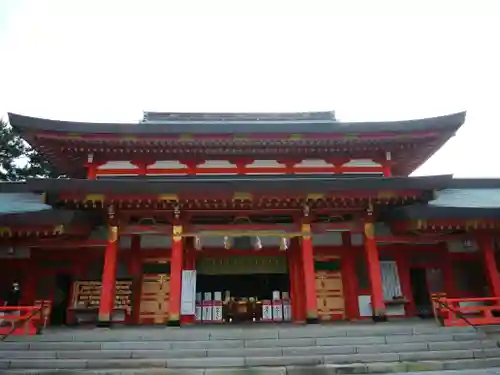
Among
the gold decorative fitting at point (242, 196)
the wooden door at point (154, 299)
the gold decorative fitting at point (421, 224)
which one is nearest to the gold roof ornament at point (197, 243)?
the wooden door at point (154, 299)

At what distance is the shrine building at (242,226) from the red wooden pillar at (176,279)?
0.03 metres

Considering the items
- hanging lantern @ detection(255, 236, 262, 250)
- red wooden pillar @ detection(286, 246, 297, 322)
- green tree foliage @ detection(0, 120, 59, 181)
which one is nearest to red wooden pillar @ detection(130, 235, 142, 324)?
hanging lantern @ detection(255, 236, 262, 250)

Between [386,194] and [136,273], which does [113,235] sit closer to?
[136,273]

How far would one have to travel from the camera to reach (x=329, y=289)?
47.1 feet

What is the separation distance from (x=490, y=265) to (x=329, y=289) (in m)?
5.29

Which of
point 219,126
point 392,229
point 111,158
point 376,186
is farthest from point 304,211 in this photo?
point 111,158

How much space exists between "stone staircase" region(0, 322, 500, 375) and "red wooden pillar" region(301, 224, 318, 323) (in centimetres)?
112

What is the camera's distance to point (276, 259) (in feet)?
48.0

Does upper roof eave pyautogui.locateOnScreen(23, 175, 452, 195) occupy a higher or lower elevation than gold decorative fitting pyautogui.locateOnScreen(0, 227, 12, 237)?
higher

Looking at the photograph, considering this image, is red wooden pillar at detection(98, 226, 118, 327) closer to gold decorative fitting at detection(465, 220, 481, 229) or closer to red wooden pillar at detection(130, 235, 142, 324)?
red wooden pillar at detection(130, 235, 142, 324)

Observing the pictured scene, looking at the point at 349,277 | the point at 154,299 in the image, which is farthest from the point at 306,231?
the point at 154,299

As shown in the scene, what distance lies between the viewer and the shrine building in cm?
1213

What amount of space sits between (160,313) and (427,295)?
9862mm

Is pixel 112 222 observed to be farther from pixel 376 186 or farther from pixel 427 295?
pixel 427 295
